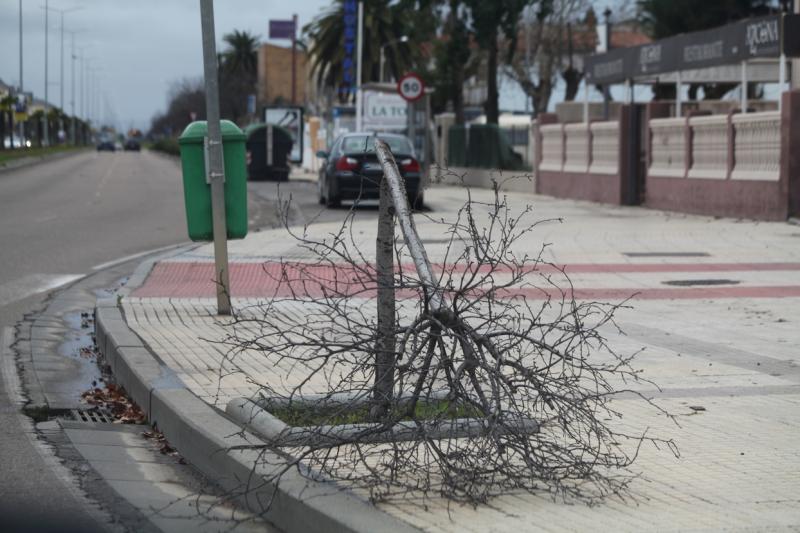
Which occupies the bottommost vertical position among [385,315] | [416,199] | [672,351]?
[672,351]

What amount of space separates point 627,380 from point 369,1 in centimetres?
6115

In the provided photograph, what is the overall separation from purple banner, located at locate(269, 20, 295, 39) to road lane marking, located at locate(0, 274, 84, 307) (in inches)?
2749

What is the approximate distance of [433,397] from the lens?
5.95 meters

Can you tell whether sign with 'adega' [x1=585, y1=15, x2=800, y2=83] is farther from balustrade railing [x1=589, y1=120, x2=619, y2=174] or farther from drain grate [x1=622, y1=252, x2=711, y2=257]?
drain grate [x1=622, y1=252, x2=711, y2=257]

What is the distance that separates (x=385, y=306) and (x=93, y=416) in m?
2.53

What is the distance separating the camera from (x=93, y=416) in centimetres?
783

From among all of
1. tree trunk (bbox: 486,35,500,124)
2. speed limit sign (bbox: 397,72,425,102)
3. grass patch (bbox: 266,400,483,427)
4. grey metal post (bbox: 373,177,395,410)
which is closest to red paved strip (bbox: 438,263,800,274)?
grass patch (bbox: 266,400,483,427)

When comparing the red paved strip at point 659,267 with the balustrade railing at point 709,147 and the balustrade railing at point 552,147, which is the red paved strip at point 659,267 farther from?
the balustrade railing at point 552,147

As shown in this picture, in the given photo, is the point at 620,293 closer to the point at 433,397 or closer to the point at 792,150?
the point at 433,397

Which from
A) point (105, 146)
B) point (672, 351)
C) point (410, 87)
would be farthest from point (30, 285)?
point (105, 146)

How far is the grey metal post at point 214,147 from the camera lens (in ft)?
35.3

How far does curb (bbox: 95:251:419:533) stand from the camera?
4.91m

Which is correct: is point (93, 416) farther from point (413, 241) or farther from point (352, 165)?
point (352, 165)

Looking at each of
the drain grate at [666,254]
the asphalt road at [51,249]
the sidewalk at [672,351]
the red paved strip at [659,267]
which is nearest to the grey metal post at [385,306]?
the sidewalk at [672,351]
